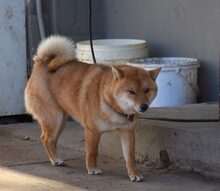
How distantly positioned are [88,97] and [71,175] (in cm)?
65

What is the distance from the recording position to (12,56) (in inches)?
316

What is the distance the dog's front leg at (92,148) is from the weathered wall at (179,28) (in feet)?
6.51

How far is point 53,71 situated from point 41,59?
18cm

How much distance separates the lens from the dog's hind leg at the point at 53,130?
592 centimetres

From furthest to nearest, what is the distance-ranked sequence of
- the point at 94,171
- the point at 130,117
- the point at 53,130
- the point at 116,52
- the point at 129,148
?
the point at 116,52
the point at 53,130
the point at 94,171
the point at 129,148
the point at 130,117

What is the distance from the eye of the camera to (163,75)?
6.97m

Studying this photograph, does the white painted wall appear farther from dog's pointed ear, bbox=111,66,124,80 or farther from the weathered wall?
dog's pointed ear, bbox=111,66,124,80

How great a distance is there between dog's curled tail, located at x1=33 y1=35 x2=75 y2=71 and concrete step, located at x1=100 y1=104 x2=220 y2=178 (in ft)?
2.61

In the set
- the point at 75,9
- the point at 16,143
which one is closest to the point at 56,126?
the point at 16,143

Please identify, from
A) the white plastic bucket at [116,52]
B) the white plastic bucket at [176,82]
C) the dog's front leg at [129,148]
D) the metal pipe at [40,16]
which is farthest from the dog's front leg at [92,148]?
the metal pipe at [40,16]

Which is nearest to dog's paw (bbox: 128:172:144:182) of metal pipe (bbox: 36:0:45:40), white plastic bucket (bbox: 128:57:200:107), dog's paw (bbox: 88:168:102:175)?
dog's paw (bbox: 88:168:102:175)

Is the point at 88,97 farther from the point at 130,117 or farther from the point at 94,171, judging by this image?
the point at 94,171

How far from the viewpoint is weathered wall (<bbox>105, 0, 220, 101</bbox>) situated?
705 cm

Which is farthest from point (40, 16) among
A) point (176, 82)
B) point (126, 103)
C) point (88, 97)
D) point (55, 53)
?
point (126, 103)
